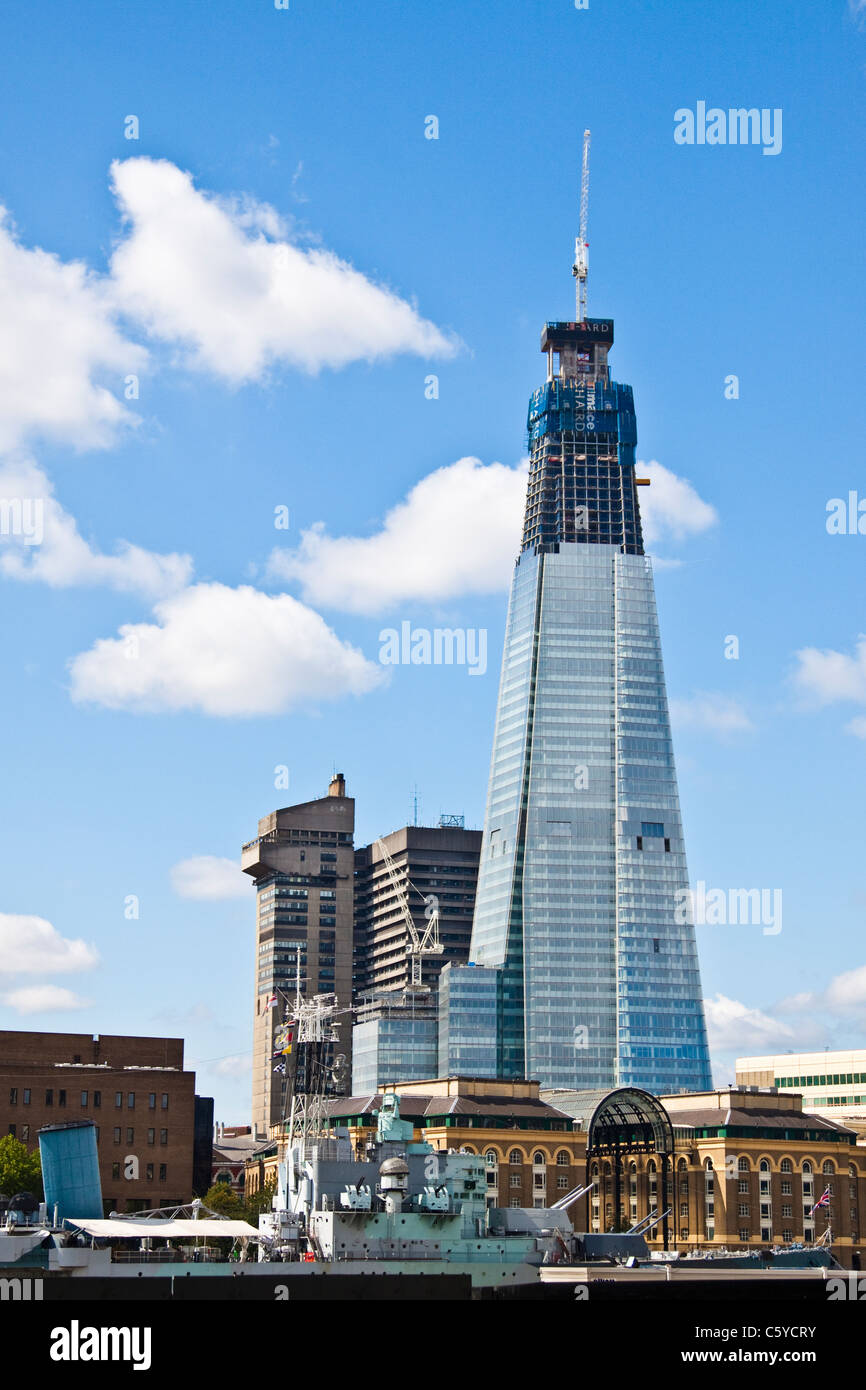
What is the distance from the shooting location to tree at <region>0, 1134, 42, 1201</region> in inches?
4973

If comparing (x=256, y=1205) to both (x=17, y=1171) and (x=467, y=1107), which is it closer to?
(x=467, y=1107)

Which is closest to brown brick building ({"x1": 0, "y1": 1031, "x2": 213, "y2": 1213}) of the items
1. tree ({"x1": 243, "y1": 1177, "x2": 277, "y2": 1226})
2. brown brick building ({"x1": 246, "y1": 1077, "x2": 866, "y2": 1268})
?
tree ({"x1": 243, "y1": 1177, "x2": 277, "y2": 1226})

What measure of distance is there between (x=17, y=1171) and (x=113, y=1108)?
1502 cm

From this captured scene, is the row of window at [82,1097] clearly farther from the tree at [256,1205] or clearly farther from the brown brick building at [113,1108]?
the tree at [256,1205]

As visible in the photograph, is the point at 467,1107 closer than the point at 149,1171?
No

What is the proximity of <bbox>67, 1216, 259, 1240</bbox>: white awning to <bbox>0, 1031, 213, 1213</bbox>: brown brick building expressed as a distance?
56.8m

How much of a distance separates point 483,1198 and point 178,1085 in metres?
65.2

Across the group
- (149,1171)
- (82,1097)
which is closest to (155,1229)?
(149,1171)

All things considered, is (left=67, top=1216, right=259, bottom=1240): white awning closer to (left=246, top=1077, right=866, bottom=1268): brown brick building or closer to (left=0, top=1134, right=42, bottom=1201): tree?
(left=0, top=1134, right=42, bottom=1201): tree

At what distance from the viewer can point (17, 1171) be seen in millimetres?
127000

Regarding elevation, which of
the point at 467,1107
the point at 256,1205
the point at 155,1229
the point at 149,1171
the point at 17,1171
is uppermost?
the point at 467,1107
